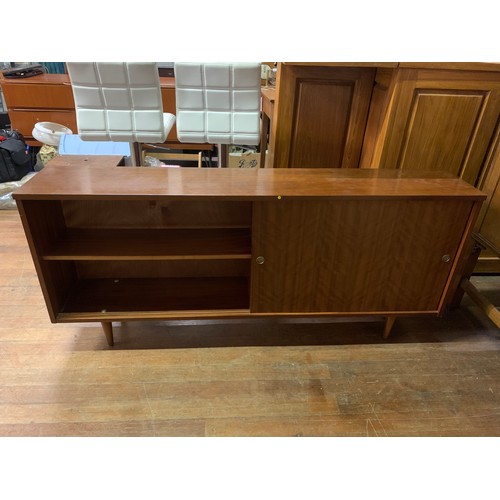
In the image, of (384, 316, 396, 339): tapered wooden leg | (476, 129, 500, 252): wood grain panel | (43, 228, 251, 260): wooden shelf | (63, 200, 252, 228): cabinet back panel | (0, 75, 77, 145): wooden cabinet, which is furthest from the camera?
(0, 75, 77, 145): wooden cabinet

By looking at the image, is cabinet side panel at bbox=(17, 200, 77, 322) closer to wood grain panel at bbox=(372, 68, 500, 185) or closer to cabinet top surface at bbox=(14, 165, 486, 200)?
cabinet top surface at bbox=(14, 165, 486, 200)

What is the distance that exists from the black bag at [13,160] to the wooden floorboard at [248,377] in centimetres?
151

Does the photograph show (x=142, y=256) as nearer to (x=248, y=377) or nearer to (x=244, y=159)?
(x=248, y=377)

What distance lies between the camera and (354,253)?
5.41ft

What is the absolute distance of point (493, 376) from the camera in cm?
175

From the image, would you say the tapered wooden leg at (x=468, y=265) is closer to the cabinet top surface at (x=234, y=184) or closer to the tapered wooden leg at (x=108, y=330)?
the cabinet top surface at (x=234, y=184)

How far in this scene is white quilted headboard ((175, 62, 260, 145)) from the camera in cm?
204

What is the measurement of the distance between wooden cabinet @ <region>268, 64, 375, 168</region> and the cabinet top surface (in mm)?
442

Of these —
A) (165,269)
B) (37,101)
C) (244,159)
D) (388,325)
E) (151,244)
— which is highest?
(37,101)

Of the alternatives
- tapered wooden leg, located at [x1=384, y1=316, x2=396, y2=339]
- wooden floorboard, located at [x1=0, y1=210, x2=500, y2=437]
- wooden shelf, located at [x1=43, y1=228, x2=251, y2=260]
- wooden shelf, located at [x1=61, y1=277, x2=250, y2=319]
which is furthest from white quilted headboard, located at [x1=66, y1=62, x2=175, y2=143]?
tapered wooden leg, located at [x1=384, y1=316, x2=396, y2=339]

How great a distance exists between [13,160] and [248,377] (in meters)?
2.78

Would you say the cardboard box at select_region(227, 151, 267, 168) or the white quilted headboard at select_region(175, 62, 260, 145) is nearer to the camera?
the white quilted headboard at select_region(175, 62, 260, 145)

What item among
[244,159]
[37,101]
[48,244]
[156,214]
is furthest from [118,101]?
[37,101]

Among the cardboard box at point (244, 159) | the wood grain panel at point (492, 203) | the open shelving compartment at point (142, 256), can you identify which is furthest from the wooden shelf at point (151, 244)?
the cardboard box at point (244, 159)
